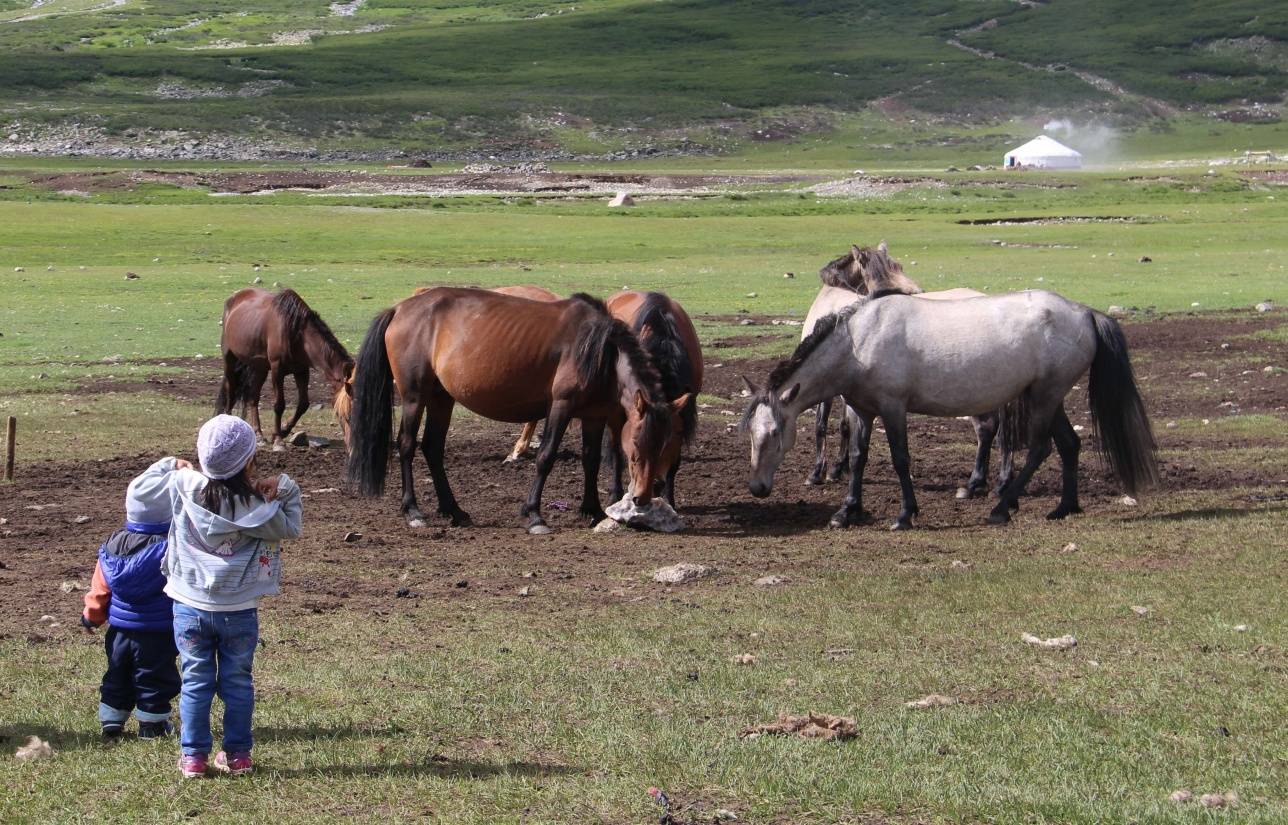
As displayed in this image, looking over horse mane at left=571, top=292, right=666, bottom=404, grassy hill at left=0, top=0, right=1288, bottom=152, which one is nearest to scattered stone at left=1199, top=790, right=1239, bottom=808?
horse mane at left=571, top=292, right=666, bottom=404

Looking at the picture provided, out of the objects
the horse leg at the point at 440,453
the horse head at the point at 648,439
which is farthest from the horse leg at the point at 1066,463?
the horse leg at the point at 440,453

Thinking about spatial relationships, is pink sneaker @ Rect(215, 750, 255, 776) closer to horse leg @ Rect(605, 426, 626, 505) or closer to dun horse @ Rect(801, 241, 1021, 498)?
horse leg @ Rect(605, 426, 626, 505)

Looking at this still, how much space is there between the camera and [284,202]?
60781mm

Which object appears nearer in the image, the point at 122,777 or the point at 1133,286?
the point at 122,777

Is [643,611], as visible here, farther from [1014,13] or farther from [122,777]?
[1014,13]

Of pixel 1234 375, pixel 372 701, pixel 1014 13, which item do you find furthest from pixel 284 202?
pixel 1014 13

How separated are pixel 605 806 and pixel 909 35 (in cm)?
17515

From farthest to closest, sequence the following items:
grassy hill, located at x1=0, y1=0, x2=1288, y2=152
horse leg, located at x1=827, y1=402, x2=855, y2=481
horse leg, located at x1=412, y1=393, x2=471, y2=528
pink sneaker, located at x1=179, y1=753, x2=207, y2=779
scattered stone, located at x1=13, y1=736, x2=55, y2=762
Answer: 1. grassy hill, located at x1=0, y1=0, x2=1288, y2=152
2. horse leg, located at x1=827, y1=402, x2=855, y2=481
3. horse leg, located at x1=412, y1=393, x2=471, y2=528
4. scattered stone, located at x1=13, y1=736, x2=55, y2=762
5. pink sneaker, located at x1=179, y1=753, x2=207, y2=779

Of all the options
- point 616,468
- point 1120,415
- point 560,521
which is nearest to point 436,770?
point 560,521

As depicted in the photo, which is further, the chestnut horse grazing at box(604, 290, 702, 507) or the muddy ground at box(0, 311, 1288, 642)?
the chestnut horse grazing at box(604, 290, 702, 507)

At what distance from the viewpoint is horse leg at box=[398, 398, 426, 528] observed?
13.2m

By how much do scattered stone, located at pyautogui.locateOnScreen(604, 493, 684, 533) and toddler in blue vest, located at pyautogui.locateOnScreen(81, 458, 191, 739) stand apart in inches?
241

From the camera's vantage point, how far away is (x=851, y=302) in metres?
14.7

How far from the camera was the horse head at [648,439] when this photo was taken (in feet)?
40.1
